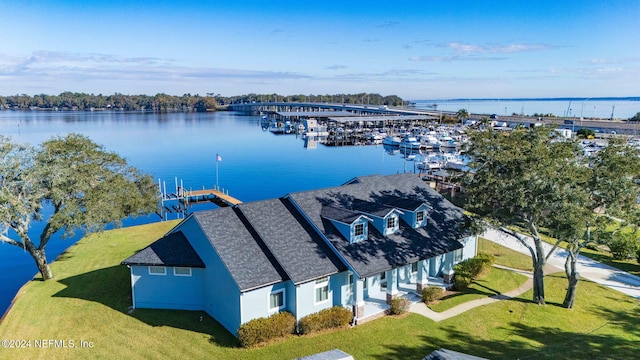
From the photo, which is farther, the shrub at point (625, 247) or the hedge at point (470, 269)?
the shrub at point (625, 247)

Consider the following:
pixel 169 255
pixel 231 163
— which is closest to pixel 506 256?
pixel 169 255

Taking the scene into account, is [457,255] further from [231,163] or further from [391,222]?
[231,163]

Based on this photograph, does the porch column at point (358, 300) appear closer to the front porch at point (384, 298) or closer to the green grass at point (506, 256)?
the front porch at point (384, 298)

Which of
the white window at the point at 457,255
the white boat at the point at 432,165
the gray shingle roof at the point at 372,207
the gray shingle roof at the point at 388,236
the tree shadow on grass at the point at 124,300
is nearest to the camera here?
the tree shadow on grass at the point at 124,300

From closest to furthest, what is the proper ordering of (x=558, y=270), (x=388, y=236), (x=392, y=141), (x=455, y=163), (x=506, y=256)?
(x=388, y=236), (x=558, y=270), (x=506, y=256), (x=455, y=163), (x=392, y=141)

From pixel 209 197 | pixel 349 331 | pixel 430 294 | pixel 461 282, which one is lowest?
pixel 209 197

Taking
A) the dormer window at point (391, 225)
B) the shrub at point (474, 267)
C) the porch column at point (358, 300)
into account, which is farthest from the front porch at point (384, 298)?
→ the dormer window at point (391, 225)

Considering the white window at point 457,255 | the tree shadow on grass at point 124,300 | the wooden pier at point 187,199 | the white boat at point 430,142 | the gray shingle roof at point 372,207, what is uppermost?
the gray shingle roof at point 372,207

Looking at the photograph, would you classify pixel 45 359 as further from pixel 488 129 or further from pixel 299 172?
pixel 299 172
